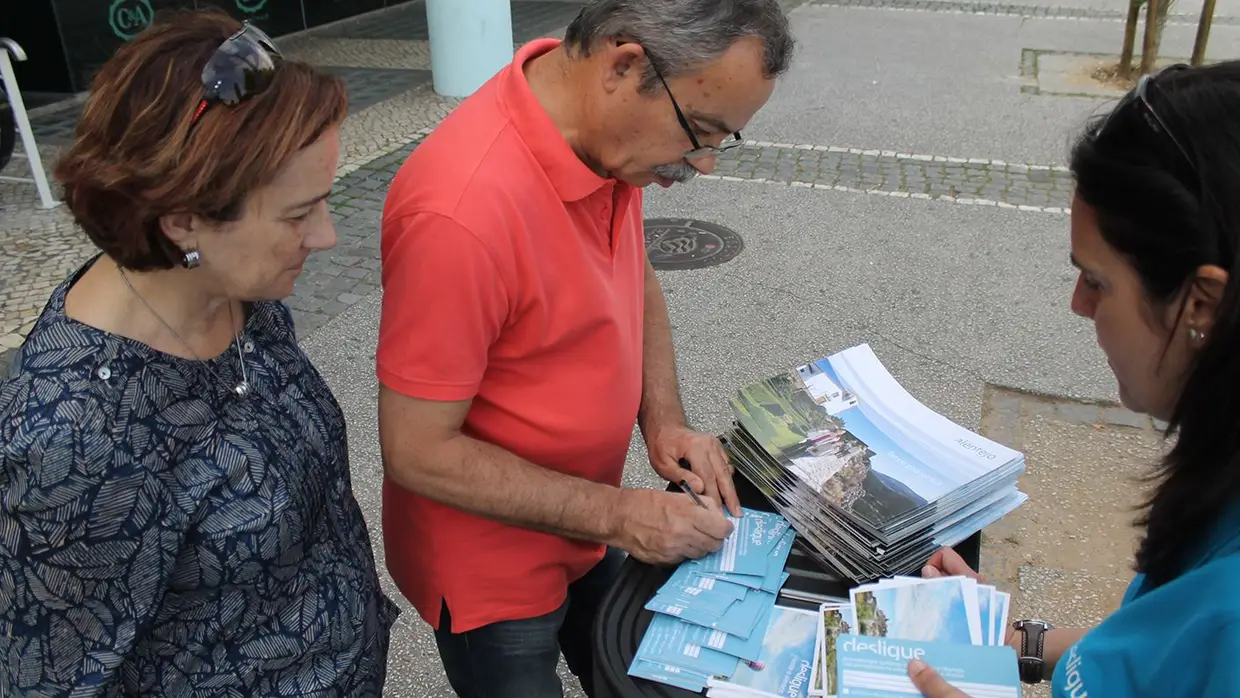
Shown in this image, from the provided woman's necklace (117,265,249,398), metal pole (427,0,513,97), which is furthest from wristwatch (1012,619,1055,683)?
metal pole (427,0,513,97)

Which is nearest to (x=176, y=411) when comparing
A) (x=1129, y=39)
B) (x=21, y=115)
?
(x=21, y=115)

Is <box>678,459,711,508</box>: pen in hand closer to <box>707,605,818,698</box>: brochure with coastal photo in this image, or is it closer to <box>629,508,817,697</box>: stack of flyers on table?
<box>629,508,817,697</box>: stack of flyers on table

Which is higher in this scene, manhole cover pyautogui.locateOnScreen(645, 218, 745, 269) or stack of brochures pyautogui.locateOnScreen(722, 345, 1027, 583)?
stack of brochures pyautogui.locateOnScreen(722, 345, 1027, 583)

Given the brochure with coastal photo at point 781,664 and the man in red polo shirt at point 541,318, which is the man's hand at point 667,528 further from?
the brochure with coastal photo at point 781,664

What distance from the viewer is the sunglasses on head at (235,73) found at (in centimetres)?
122

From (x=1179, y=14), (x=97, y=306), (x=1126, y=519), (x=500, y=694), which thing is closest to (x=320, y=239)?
(x=97, y=306)

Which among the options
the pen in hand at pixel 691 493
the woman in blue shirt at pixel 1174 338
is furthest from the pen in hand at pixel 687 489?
the woman in blue shirt at pixel 1174 338

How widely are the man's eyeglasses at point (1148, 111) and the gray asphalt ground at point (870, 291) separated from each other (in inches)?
55.2

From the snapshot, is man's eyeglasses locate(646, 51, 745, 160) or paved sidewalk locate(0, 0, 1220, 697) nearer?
man's eyeglasses locate(646, 51, 745, 160)

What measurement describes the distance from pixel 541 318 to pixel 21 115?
16.7 feet

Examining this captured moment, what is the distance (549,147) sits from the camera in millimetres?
1502

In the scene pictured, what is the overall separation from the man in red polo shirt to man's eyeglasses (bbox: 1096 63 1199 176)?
55 cm

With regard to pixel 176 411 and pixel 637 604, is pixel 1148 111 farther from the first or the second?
pixel 176 411

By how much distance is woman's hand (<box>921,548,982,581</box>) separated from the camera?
58.7 inches
